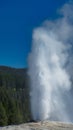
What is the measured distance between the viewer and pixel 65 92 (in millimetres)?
35500

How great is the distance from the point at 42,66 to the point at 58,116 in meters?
4.75

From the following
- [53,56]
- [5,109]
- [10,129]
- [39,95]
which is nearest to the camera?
[10,129]

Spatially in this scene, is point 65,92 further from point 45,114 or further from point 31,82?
point 45,114

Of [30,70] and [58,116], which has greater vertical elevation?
[30,70]

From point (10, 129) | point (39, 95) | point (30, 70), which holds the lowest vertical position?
point (10, 129)

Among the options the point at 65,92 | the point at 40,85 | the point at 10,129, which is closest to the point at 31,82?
the point at 40,85

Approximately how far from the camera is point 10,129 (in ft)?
66.9

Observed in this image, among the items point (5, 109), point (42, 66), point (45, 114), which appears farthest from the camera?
point (5, 109)

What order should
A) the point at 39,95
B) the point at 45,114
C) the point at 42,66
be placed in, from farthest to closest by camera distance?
the point at 42,66 → the point at 39,95 → the point at 45,114

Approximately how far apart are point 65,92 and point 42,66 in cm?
569

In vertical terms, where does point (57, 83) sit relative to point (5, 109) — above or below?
below

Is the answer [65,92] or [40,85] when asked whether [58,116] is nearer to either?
[40,85]

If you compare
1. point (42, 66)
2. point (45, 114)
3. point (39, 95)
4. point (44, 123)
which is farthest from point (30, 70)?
point (44, 123)

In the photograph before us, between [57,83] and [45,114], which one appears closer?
[45,114]
